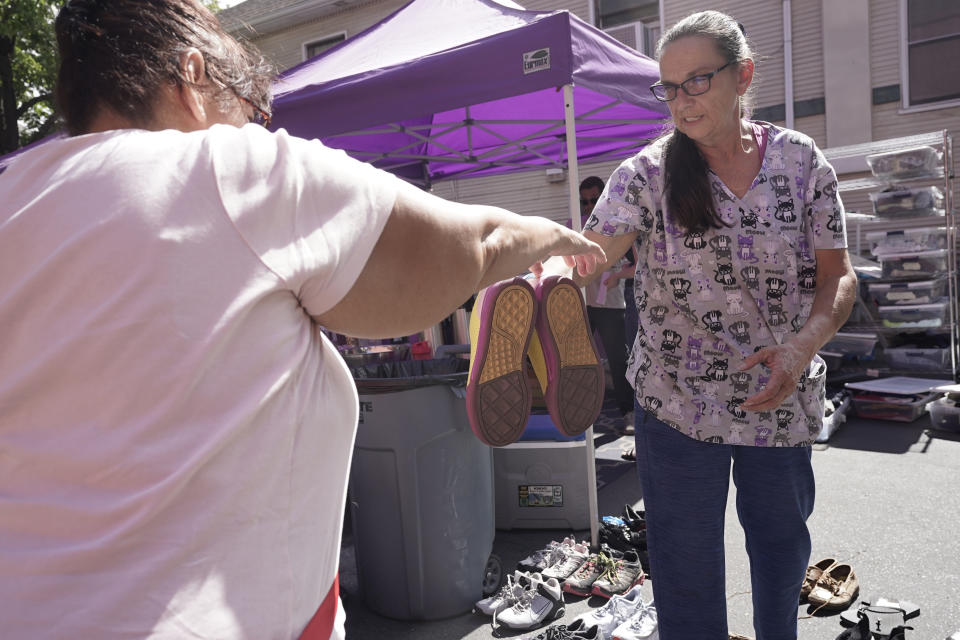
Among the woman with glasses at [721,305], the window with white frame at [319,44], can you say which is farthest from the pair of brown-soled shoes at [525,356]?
the window with white frame at [319,44]

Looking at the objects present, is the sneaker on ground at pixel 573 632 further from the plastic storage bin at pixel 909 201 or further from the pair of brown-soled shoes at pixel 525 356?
the plastic storage bin at pixel 909 201

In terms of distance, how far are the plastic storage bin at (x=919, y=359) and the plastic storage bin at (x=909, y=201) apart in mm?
1327

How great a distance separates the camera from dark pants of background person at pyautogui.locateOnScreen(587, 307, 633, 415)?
236 inches

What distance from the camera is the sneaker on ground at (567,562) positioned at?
10.6 feet

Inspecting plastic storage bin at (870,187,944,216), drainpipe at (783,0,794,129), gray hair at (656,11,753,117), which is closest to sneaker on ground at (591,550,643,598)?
gray hair at (656,11,753,117)

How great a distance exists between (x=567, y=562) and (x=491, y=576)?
0.40 m

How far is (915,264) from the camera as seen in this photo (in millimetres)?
6594

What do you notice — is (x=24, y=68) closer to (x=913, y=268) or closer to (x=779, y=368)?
(x=913, y=268)

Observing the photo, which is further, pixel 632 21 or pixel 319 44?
pixel 319 44

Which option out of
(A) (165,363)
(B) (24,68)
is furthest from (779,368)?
(B) (24,68)

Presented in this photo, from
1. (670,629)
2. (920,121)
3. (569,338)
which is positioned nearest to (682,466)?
(670,629)

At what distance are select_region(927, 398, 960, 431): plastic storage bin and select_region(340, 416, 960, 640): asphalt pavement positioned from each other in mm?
72

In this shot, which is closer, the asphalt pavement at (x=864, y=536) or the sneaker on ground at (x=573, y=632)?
the sneaker on ground at (x=573, y=632)

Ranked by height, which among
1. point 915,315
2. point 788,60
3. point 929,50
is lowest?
point 915,315
